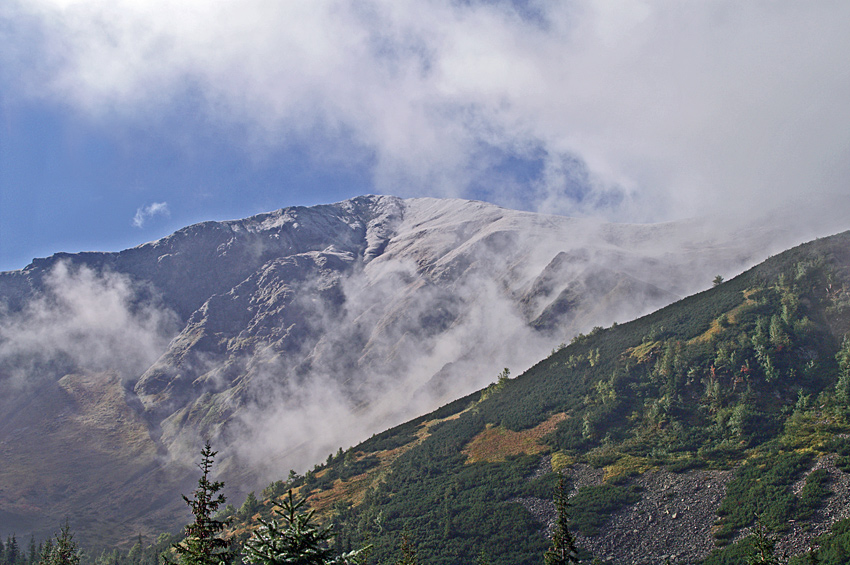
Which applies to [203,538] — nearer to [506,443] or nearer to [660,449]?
[660,449]

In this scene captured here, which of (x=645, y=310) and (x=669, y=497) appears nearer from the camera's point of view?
(x=669, y=497)

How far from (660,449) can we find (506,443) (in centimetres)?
2726

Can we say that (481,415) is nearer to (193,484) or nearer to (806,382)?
(806,382)

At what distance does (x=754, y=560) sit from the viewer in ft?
93.1

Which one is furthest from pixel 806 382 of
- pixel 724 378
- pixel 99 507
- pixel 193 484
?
pixel 99 507

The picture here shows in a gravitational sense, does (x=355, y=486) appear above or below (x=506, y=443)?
above

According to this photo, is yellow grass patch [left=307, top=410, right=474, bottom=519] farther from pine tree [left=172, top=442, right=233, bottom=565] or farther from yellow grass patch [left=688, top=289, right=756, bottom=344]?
pine tree [left=172, top=442, right=233, bottom=565]

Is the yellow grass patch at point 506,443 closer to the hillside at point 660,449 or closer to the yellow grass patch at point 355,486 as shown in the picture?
the hillside at point 660,449

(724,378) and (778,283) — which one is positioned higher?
(778,283)

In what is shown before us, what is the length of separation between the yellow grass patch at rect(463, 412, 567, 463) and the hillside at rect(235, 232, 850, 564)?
34cm

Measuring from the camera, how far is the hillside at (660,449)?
191ft

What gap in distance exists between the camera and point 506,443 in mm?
95625

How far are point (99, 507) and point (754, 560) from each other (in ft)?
702

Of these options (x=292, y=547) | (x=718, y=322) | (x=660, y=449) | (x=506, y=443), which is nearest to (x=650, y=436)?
(x=660, y=449)
